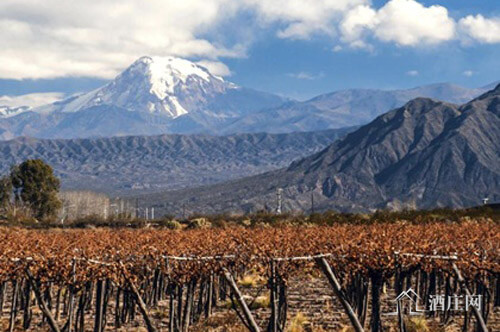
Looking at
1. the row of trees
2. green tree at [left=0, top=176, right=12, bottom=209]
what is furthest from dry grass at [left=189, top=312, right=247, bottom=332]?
green tree at [left=0, top=176, right=12, bottom=209]

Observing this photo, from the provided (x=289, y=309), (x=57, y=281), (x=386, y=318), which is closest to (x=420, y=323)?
(x=386, y=318)

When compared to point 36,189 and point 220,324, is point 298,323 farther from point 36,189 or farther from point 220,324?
point 36,189

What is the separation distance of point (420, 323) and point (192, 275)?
328 inches

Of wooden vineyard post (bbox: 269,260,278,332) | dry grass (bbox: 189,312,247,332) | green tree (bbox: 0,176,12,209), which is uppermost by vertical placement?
green tree (bbox: 0,176,12,209)

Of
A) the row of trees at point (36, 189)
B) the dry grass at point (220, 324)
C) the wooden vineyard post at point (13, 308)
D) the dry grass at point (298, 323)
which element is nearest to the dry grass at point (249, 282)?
the dry grass at point (220, 324)

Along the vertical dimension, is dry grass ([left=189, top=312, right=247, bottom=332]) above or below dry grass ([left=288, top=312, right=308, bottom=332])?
below

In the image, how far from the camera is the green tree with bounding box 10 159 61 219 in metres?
93.6

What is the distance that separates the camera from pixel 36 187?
308ft

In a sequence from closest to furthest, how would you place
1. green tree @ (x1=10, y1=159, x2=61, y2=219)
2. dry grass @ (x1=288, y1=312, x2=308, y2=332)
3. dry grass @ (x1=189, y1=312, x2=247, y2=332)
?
dry grass @ (x1=288, y1=312, x2=308, y2=332), dry grass @ (x1=189, y1=312, x2=247, y2=332), green tree @ (x1=10, y1=159, x2=61, y2=219)

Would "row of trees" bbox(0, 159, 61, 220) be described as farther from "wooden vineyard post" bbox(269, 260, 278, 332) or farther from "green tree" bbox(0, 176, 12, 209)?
"wooden vineyard post" bbox(269, 260, 278, 332)

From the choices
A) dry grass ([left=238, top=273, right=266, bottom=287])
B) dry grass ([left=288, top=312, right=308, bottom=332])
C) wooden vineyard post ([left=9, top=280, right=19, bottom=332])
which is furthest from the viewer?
dry grass ([left=238, top=273, right=266, bottom=287])

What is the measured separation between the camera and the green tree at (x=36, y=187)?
307ft

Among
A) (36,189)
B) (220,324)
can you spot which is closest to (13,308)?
(220,324)

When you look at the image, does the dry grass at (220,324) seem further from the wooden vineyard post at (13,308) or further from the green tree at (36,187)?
the green tree at (36,187)
